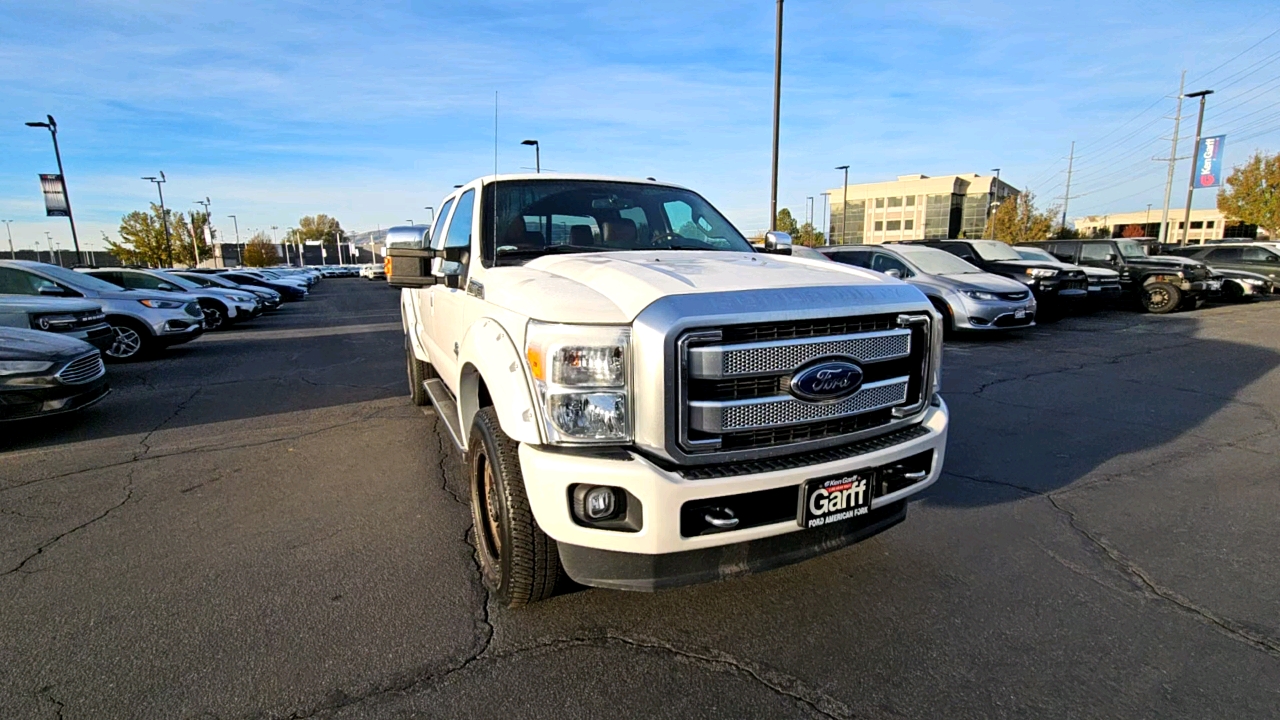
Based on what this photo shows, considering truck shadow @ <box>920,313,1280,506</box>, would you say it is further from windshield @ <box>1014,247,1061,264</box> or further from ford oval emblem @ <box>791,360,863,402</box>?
windshield @ <box>1014,247,1061,264</box>

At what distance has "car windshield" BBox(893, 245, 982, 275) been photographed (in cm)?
1144

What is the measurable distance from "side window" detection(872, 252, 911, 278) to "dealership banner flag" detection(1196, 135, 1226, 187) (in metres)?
27.2

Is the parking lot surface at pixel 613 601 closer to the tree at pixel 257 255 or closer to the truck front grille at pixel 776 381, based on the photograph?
the truck front grille at pixel 776 381

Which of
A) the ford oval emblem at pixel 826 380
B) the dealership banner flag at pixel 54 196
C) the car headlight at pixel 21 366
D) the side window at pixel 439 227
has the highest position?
the dealership banner flag at pixel 54 196

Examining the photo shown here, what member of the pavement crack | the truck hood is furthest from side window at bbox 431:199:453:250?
the pavement crack

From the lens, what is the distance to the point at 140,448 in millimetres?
5203

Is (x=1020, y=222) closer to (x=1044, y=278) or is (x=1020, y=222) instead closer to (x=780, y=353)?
(x=1044, y=278)

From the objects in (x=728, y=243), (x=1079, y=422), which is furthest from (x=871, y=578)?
(x=1079, y=422)

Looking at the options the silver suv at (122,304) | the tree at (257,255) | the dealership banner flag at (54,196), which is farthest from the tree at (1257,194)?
the tree at (257,255)

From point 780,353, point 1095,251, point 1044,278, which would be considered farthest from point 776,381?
point 1095,251

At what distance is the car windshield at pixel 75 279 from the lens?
9.74m

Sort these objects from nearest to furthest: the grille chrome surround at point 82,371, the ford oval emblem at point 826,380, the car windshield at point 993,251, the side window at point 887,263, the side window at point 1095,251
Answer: the ford oval emblem at point 826,380
the grille chrome surround at point 82,371
the side window at point 887,263
the car windshield at point 993,251
the side window at point 1095,251

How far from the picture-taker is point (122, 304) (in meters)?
10.0

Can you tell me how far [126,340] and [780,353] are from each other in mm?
11519
